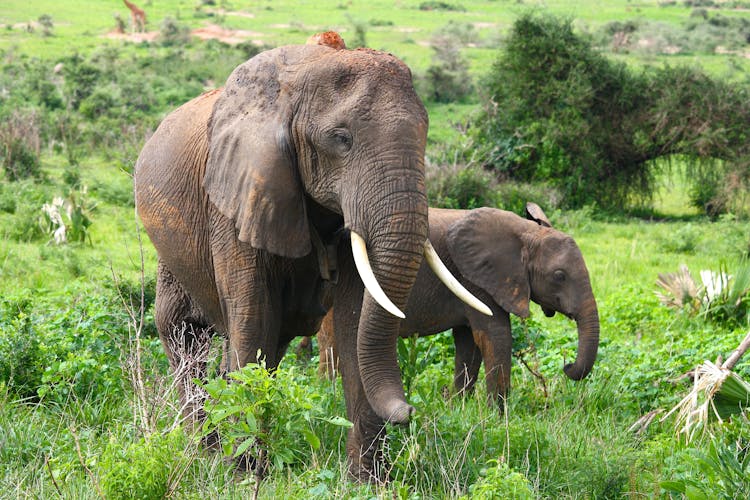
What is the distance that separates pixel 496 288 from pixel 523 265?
9.6 inches

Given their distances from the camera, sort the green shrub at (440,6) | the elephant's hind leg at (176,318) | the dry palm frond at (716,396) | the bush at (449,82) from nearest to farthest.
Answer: the dry palm frond at (716,396), the elephant's hind leg at (176,318), the bush at (449,82), the green shrub at (440,6)

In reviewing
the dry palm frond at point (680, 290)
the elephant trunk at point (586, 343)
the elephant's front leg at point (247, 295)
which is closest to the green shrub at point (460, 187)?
the dry palm frond at point (680, 290)

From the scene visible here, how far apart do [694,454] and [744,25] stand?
42.6 m

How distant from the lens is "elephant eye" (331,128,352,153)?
16.2 ft

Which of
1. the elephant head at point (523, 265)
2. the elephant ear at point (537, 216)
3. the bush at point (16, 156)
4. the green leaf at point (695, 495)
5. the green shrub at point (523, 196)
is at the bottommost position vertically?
the green shrub at point (523, 196)

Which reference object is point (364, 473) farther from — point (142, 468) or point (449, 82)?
point (449, 82)

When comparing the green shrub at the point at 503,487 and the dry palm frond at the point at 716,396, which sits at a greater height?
the green shrub at the point at 503,487

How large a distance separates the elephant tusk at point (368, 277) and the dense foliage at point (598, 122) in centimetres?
1250

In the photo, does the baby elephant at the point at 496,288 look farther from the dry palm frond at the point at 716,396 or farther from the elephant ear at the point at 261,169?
the elephant ear at the point at 261,169

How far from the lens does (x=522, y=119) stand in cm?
1803

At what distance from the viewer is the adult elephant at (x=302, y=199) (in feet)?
16.0

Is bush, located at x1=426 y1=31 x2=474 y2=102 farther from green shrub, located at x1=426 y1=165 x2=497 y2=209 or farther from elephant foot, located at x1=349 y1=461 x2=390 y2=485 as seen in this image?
elephant foot, located at x1=349 y1=461 x2=390 y2=485

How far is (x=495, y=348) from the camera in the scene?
24.7ft

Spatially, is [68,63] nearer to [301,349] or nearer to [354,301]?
[301,349]
